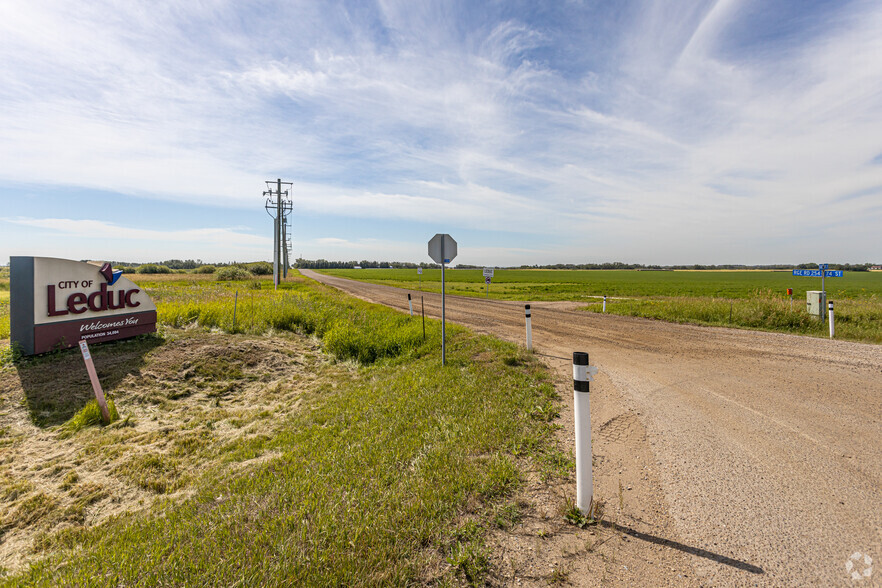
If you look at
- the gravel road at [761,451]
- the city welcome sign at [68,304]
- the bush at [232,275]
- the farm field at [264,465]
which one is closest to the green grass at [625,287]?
the bush at [232,275]

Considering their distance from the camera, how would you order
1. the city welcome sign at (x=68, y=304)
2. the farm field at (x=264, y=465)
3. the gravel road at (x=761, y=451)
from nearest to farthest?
the gravel road at (x=761, y=451) < the farm field at (x=264, y=465) < the city welcome sign at (x=68, y=304)

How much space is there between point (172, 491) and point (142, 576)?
7.61ft

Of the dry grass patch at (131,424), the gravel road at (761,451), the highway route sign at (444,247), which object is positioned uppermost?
the highway route sign at (444,247)

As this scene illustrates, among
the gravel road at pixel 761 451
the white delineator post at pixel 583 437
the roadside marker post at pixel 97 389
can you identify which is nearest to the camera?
the gravel road at pixel 761 451

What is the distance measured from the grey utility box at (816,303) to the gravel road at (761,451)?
3.65m

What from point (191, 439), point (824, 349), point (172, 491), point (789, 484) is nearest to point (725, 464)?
point (789, 484)

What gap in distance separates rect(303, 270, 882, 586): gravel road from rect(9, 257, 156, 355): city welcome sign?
12.4 meters

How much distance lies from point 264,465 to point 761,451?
235 inches

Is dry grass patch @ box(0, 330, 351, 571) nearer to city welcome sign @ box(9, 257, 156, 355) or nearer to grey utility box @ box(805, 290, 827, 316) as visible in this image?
city welcome sign @ box(9, 257, 156, 355)

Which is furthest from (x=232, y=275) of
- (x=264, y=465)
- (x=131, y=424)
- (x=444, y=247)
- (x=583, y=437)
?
(x=583, y=437)

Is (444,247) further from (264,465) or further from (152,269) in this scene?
(152,269)

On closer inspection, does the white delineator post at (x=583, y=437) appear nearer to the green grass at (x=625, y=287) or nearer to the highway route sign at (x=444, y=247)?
the highway route sign at (x=444, y=247)

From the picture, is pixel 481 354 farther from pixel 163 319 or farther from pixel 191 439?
pixel 163 319

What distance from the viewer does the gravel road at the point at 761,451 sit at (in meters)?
2.61
